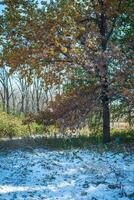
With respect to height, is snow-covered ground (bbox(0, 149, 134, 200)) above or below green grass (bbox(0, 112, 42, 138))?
below

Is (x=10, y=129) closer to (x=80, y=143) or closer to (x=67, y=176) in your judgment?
(x=80, y=143)

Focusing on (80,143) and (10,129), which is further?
(10,129)

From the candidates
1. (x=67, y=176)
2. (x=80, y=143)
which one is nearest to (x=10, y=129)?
(x=80, y=143)

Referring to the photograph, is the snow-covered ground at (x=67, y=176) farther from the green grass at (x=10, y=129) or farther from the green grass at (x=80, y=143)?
the green grass at (x=10, y=129)

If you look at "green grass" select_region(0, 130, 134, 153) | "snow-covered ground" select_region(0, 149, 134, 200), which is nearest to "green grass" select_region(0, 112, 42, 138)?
"green grass" select_region(0, 130, 134, 153)

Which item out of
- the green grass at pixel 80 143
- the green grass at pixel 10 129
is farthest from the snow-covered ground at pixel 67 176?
the green grass at pixel 10 129

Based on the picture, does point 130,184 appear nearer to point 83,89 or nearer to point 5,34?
point 83,89

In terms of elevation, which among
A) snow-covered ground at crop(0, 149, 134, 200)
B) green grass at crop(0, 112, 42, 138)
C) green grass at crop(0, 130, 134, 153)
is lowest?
snow-covered ground at crop(0, 149, 134, 200)

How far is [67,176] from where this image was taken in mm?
10750

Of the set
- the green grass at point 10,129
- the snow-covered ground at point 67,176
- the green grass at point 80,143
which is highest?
the green grass at point 10,129

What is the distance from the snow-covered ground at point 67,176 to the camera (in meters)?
8.99

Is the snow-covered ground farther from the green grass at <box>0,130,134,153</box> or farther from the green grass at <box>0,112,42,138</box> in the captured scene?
the green grass at <box>0,112,42,138</box>

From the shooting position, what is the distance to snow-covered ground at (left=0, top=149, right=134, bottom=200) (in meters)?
8.99

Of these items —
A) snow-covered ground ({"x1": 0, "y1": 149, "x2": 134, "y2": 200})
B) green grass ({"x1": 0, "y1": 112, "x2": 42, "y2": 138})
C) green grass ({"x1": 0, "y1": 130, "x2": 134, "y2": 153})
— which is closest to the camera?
snow-covered ground ({"x1": 0, "y1": 149, "x2": 134, "y2": 200})
